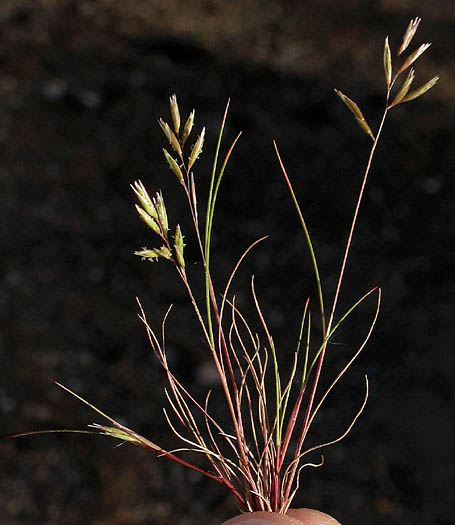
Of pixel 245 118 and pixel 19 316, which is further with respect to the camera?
pixel 245 118

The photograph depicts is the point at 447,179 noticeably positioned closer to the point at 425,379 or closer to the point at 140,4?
the point at 425,379

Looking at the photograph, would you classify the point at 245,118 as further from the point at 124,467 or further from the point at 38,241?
the point at 124,467

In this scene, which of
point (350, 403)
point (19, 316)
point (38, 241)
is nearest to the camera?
point (350, 403)

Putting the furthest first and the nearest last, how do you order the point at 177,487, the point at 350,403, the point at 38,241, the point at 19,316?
the point at 38,241 < the point at 19,316 < the point at 350,403 < the point at 177,487


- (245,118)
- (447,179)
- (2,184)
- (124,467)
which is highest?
(447,179)

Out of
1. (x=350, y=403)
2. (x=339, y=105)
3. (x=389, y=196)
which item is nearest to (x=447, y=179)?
(x=389, y=196)

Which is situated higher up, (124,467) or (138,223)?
(138,223)

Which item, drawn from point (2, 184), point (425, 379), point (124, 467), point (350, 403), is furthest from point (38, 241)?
point (425, 379)
